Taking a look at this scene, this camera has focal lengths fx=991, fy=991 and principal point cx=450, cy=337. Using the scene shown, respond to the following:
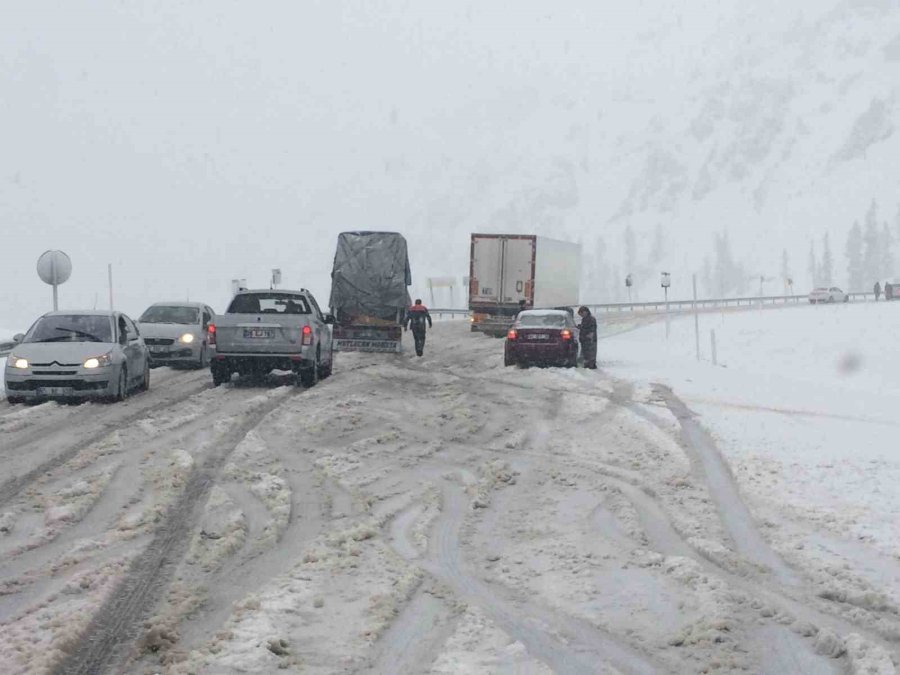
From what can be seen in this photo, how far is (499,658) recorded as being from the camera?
5031 mm

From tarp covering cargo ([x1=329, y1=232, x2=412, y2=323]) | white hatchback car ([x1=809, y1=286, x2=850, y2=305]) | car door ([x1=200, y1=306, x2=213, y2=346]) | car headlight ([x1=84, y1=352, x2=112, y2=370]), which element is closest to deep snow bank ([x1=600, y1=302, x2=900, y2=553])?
tarp covering cargo ([x1=329, y1=232, x2=412, y2=323])

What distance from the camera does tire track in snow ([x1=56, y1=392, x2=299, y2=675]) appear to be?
4.94 metres

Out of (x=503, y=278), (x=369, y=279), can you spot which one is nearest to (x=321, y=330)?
(x=369, y=279)

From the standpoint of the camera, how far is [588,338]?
2508cm

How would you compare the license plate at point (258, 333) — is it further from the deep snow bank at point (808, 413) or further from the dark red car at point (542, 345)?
the deep snow bank at point (808, 413)

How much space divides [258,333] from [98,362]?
10.7 feet

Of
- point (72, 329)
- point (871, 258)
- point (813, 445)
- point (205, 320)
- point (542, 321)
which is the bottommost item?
point (813, 445)

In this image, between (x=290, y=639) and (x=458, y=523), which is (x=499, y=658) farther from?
(x=458, y=523)

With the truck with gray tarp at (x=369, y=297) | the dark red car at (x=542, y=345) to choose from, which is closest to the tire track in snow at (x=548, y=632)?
the dark red car at (x=542, y=345)

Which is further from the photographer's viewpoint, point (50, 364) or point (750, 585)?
point (50, 364)

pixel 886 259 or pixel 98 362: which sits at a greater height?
pixel 886 259

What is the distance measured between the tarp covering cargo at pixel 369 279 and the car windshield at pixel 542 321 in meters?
5.35

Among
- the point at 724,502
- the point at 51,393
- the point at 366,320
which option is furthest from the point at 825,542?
the point at 366,320

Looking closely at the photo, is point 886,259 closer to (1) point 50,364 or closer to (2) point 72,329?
(2) point 72,329
